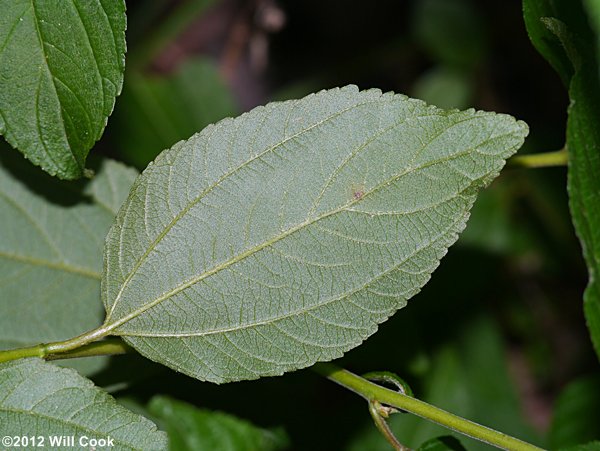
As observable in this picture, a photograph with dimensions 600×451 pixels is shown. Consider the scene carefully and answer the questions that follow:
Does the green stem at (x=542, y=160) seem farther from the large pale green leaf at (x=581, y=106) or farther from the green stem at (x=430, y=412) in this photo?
the green stem at (x=430, y=412)

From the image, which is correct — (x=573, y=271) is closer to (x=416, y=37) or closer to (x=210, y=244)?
(x=416, y=37)

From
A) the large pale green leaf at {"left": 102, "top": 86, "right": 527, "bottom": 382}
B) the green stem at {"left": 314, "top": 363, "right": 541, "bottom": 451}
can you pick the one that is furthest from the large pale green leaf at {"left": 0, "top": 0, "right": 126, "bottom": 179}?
the green stem at {"left": 314, "top": 363, "right": 541, "bottom": 451}

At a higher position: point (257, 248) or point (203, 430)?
point (257, 248)

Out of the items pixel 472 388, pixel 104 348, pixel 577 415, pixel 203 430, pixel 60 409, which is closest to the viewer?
pixel 60 409

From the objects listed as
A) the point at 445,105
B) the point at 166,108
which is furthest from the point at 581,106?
the point at 166,108

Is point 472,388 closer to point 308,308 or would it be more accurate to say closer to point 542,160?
point 542,160

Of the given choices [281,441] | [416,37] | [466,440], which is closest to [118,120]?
[416,37]
